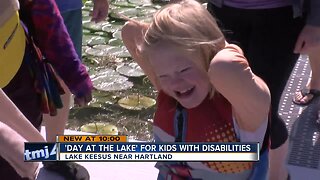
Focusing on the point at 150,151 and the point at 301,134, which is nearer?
the point at 150,151

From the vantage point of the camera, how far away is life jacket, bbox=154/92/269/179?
1.63 meters

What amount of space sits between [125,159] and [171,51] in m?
0.33

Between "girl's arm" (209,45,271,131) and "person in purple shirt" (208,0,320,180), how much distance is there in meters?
0.55

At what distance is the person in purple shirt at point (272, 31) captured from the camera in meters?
2.04

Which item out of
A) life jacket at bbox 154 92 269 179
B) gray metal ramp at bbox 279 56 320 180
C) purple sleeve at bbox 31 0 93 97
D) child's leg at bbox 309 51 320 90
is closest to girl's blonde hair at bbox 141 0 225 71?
life jacket at bbox 154 92 269 179

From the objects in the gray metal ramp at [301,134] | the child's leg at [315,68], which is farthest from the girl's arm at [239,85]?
the child's leg at [315,68]

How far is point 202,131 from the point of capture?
1647 millimetres

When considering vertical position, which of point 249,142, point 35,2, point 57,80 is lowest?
point 57,80

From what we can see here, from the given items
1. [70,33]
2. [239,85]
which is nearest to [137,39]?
[239,85]

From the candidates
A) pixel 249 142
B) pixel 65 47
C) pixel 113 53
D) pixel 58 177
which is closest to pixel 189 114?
pixel 249 142

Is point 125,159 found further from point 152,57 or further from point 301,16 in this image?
point 301,16

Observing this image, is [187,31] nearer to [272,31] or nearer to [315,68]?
[272,31]

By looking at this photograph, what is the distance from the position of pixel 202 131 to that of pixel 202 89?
0.12m

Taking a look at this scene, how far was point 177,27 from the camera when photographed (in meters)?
1.56
